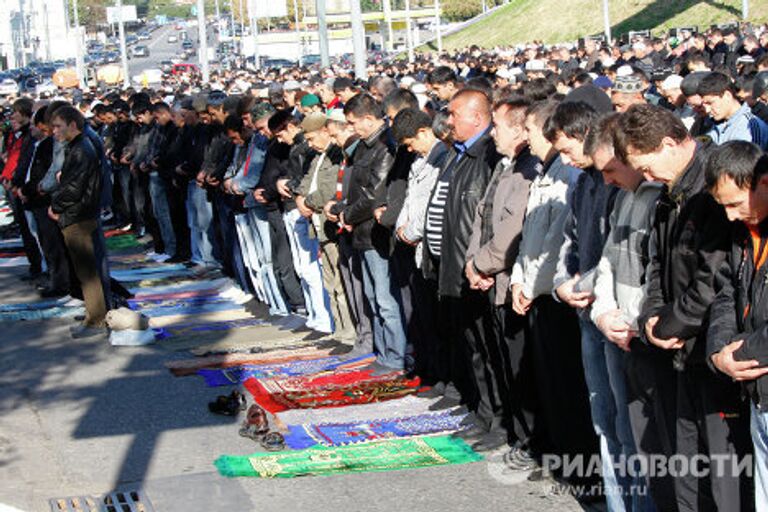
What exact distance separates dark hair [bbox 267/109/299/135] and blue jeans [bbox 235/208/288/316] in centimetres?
99

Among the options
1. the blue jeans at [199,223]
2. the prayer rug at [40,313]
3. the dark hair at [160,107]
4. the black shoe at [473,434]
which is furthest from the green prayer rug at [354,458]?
the dark hair at [160,107]

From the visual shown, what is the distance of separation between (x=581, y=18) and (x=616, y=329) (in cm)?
6774

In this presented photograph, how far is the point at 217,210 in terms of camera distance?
16781 mm

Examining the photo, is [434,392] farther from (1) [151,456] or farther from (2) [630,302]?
(2) [630,302]

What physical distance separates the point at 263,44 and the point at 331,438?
4088 inches

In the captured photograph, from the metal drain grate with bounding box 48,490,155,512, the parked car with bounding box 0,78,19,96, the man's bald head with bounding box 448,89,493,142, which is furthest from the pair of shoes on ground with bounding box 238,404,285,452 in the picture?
the parked car with bounding box 0,78,19,96

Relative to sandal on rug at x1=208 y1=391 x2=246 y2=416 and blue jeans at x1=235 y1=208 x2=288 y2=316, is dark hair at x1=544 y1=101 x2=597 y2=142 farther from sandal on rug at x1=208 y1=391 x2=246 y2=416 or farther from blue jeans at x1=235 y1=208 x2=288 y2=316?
blue jeans at x1=235 y1=208 x2=288 y2=316

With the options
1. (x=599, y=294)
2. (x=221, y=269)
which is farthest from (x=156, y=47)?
(x=599, y=294)

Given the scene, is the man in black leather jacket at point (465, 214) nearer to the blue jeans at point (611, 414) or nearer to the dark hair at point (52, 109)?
the blue jeans at point (611, 414)

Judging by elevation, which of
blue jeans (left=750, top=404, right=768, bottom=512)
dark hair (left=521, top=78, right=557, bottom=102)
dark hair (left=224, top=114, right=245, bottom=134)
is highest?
dark hair (left=521, top=78, right=557, bottom=102)

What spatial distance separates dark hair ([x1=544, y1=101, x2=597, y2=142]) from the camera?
699 centimetres

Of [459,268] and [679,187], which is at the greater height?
[679,187]

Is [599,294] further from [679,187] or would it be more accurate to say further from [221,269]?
[221,269]

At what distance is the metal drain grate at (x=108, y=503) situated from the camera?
8.02 metres
